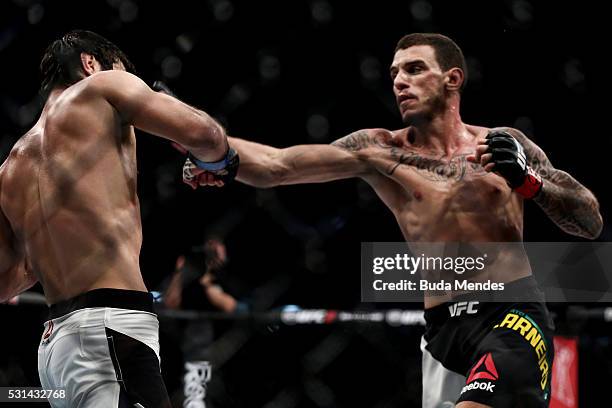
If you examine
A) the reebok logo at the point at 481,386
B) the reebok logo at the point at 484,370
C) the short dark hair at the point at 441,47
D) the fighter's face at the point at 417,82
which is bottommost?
the reebok logo at the point at 481,386

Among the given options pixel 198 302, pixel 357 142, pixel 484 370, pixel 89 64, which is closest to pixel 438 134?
pixel 357 142

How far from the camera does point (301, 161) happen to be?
2.00m

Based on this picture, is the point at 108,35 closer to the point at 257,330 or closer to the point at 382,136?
the point at 257,330

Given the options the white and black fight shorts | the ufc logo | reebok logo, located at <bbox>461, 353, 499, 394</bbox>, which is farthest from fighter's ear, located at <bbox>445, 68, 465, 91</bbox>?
the white and black fight shorts

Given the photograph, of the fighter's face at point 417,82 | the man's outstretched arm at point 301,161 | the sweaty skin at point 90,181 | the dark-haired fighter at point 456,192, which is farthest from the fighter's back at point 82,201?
the fighter's face at point 417,82

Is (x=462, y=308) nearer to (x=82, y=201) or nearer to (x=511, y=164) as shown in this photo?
(x=511, y=164)

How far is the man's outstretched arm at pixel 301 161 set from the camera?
1.92 metres

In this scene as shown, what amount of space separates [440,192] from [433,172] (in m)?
0.08

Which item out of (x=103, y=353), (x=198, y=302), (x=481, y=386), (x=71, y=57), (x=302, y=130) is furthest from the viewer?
(x=302, y=130)

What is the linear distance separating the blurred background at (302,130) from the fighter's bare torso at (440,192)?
408 millimetres

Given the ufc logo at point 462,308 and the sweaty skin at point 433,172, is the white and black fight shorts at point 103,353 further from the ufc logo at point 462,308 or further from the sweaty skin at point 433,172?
the ufc logo at point 462,308

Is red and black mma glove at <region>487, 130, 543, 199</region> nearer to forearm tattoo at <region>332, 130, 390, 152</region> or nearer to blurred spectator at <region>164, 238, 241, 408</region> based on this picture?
forearm tattoo at <region>332, 130, 390, 152</region>

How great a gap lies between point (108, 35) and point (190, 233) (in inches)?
49.7

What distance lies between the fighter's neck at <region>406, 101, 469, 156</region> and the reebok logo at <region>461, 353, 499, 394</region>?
2.02 feet
